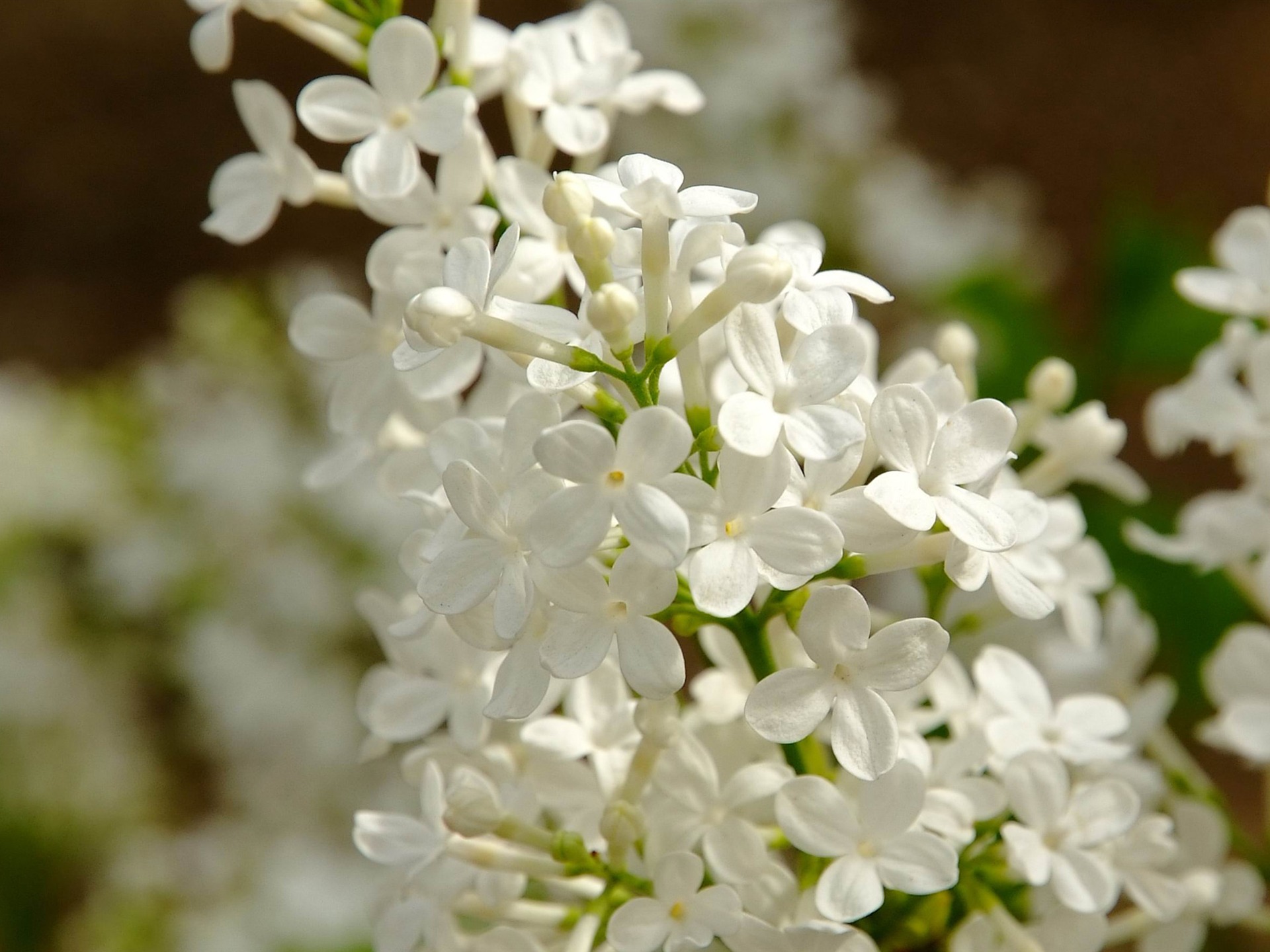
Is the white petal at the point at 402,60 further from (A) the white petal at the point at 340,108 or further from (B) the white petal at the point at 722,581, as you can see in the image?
(B) the white petal at the point at 722,581

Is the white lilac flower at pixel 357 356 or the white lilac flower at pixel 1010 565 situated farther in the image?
the white lilac flower at pixel 357 356

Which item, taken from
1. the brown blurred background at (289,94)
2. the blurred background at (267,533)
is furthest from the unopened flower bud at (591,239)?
the brown blurred background at (289,94)

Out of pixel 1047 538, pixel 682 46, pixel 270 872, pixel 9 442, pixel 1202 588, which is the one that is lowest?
pixel 270 872

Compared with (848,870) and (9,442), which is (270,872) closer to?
(9,442)

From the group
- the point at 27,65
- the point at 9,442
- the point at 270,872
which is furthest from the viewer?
the point at 27,65

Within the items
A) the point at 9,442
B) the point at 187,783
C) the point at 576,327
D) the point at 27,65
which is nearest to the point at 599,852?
the point at 576,327

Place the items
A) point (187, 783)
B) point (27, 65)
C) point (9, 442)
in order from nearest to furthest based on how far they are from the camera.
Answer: point (9, 442) < point (187, 783) < point (27, 65)

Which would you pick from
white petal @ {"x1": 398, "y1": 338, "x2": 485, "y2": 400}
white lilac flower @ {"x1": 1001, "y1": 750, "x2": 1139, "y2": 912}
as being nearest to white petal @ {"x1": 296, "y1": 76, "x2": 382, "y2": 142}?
white petal @ {"x1": 398, "y1": 338, "x2": 485, "y2": 400}
